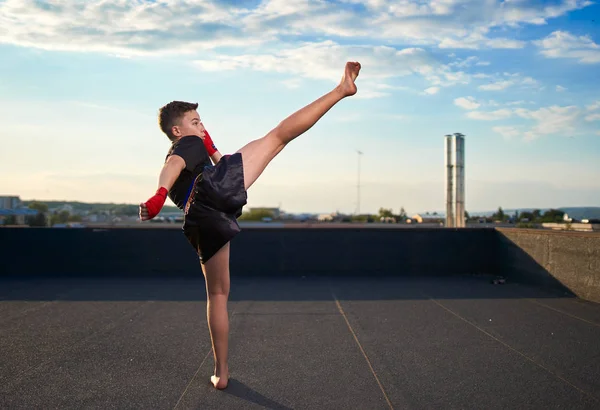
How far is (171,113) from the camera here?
345 cm

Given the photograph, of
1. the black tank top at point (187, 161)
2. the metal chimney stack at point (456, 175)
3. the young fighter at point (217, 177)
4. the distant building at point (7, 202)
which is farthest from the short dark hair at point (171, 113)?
the distant building at point (7, 202)

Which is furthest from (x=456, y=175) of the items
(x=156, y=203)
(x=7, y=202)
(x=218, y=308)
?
(x=7, y=202)

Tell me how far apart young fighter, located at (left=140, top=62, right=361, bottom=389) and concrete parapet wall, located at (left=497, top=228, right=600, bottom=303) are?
4874mm

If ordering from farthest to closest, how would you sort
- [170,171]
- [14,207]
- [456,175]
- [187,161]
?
[14,207] < [456,175] < [187,161] < [170,171]

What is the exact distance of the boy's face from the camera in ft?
11.2

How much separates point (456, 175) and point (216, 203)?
12.6 metres

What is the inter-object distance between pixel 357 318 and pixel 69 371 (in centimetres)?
291

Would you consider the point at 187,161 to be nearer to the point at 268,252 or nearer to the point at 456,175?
the point at 268,252

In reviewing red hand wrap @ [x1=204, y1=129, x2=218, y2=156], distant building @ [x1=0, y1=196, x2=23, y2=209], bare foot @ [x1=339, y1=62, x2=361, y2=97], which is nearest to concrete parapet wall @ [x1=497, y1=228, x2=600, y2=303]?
bare foot @ [x1=339, y1=62, x2=361, y2=97]

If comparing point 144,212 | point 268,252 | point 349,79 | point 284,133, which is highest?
point 349,79

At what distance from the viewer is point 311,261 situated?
9.84m

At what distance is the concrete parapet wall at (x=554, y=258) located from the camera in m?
6.87

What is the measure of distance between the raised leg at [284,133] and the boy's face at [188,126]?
1.02 ft

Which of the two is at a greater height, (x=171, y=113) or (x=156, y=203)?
(x=171, y=113)
